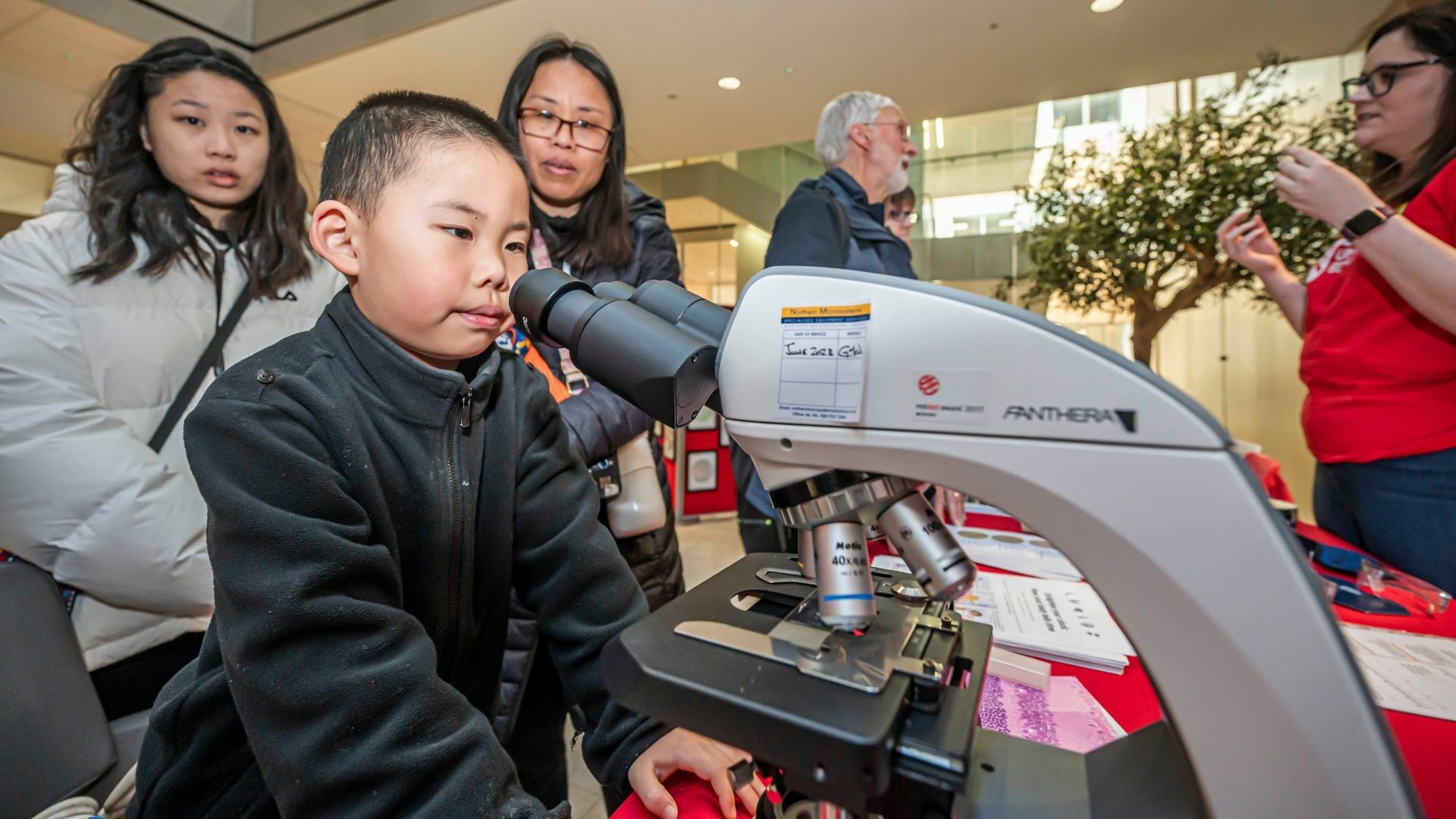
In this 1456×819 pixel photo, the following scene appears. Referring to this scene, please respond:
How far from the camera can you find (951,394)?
0.97ft

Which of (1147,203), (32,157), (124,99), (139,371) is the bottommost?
(139,371)

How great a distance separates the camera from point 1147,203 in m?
1.81

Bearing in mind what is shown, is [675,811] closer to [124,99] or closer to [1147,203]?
[124,99]

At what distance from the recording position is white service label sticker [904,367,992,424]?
0.29 metres

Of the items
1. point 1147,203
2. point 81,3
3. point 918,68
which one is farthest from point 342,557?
point 81,3

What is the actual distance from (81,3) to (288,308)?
8.57ft

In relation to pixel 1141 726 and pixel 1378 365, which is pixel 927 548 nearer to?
pixel 1141 726

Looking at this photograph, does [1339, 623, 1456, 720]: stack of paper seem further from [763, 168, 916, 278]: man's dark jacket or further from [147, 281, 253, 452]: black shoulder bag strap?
[147, 281, 253, 452]: black shoulder bag strap

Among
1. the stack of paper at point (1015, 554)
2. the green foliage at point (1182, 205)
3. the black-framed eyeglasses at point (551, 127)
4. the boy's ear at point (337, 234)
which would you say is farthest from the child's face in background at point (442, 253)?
the green foliage at point (1182, 205)

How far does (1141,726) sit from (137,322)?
3.97ft

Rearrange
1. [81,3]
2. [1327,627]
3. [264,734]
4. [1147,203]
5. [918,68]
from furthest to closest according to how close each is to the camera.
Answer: [918,68] → [81,3] → [1147,203] → [264,734] → [1327,627]

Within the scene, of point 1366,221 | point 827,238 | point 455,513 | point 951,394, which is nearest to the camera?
point 951,394

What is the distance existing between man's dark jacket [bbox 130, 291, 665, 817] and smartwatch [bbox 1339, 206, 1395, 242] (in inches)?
48.9

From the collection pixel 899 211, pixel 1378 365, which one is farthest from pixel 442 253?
pixel 899 211
